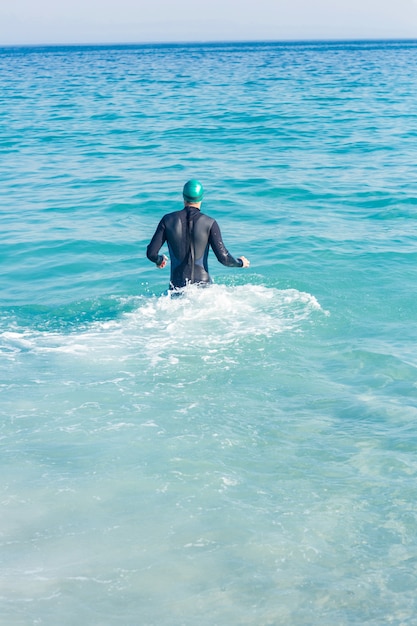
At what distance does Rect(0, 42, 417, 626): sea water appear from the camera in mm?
5277

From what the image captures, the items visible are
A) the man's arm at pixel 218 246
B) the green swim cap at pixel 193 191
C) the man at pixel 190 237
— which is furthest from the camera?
the man's arm at pixel 218 246

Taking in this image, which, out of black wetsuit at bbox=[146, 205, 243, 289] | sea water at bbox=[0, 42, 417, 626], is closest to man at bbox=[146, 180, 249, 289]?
black wetsuit at bbox=[146, 205, 243, 289]

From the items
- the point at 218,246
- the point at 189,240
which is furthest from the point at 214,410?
the point at 189,240

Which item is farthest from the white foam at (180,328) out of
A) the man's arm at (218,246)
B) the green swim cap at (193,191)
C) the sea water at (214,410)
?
the green swim cap at (193,191)

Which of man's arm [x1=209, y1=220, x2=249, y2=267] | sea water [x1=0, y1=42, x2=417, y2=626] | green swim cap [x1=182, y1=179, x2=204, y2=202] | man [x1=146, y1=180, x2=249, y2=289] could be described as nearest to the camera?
sea water [x1=0, y1=42, x2=417, y2=626]

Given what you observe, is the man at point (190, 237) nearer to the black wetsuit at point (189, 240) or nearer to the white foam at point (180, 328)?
the black wetsuit at point (189, 240)

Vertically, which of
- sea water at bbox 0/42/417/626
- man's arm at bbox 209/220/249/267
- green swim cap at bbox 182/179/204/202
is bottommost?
sea water at bbox 0/42/417/626

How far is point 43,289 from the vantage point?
12484mm

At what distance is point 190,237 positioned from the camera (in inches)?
386

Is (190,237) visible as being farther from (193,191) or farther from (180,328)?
(180,328)

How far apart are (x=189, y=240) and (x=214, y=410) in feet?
9.28

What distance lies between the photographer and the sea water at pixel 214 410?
5277mm

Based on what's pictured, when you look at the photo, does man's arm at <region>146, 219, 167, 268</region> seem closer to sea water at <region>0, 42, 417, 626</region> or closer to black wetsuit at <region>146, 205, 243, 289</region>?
black wetsuit at <region>146, 205, 243, 289</region>

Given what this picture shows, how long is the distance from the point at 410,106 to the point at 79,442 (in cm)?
3175
